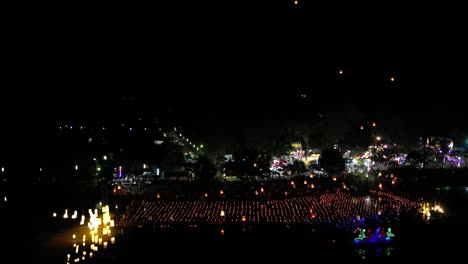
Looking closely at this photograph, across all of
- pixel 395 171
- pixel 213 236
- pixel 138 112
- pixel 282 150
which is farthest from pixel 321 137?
pixel 213 236

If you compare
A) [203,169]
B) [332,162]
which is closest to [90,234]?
[203,169]

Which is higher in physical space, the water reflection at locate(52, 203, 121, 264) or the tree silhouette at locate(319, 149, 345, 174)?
the tree silhouette at locate(319, 149, 345, 174)

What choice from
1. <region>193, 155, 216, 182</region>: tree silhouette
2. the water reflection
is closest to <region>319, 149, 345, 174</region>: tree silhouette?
<region>193, 155, 216, 182</region>: tree silhouette

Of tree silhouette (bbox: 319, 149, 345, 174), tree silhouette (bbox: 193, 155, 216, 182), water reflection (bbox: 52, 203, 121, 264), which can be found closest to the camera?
water reflection (bbox: 52, 203, 121, 264)

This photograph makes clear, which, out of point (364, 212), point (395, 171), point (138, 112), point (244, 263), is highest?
point (138, 112)

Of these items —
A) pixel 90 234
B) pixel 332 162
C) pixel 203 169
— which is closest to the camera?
pixel 90 234

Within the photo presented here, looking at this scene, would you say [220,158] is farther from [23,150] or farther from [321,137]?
[23,150]

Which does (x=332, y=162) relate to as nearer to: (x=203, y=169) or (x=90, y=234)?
(x=203, y=169)

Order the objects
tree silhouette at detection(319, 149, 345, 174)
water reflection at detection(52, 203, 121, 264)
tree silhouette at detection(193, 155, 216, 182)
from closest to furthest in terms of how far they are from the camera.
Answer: water reflection at detection(52, 203, 121, 264), tree silhouette at detection(193, 155, 216, 182), tree silhouette at detection(319, 149, 345, 174)

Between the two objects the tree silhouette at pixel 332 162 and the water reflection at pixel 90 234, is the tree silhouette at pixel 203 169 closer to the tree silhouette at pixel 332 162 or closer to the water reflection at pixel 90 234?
the tree silhouette at pixel 332 162

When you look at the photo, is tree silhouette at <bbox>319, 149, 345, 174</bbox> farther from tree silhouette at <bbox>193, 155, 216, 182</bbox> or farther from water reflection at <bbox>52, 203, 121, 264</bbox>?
water reflection at <bbox>52, 203, 121, 264</bbox>

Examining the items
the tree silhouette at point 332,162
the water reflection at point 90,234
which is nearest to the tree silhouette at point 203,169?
the tree silhouette at point 332,162
